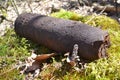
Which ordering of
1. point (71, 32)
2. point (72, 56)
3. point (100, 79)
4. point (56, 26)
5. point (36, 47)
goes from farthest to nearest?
point (36, 47), point (56, 26), point (71, 32), point (72, 56), point (100, 79)

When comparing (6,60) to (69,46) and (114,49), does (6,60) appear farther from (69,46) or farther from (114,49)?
(114,49)

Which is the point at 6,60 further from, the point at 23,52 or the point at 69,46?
the point at 69,46

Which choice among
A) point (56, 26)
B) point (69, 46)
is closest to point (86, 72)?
point (69, 46)

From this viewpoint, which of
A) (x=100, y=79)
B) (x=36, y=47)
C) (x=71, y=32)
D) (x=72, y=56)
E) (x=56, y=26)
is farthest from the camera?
(x=36, y=47)

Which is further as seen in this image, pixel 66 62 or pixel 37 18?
pixel 37 18

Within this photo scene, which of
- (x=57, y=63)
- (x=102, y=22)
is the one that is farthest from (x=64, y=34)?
(x=102, y=22)

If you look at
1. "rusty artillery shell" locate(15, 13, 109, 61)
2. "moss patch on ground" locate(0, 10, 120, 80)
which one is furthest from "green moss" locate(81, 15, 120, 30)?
"rusty artillery shell" locate(15, 13, 109, 61)

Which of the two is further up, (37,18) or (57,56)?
(37,18)

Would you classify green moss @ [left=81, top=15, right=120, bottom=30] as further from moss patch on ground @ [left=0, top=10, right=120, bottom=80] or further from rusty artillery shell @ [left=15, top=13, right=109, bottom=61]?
rusty artillery shell @ [left=15, top=13, right=109, bottom=61]

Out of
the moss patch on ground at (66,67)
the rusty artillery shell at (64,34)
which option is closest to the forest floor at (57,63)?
the moss patch on ground at (66,67)
